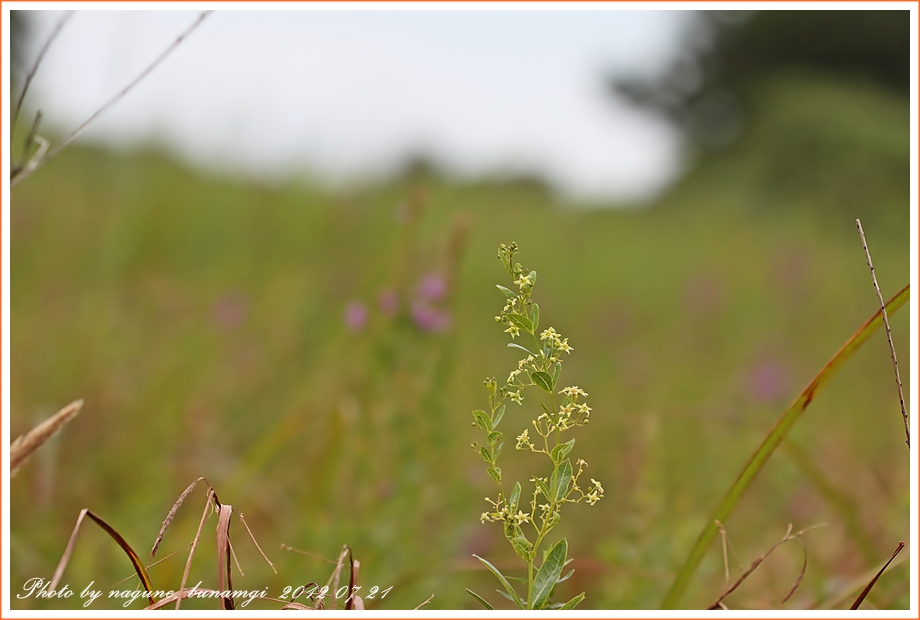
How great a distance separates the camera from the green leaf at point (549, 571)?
48cm

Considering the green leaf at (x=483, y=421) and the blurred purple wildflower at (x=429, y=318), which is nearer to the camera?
the green leaf at (x=483, y=421)

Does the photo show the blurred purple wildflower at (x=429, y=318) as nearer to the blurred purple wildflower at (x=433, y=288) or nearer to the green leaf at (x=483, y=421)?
the blurred purple wildflower at (x=433, y=288)

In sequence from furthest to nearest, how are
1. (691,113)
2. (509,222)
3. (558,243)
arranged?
(691,113) → (558,243) → (509,222)

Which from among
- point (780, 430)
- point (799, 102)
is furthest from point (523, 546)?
point (799, 102)

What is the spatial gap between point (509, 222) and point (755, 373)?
1.51 meters

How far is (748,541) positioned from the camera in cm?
167

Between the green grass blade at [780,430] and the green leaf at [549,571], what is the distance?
0.20 meters

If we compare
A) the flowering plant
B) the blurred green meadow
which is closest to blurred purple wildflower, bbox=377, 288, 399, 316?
the blurred green meadow

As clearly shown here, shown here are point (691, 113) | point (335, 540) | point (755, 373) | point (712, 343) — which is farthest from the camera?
point (691, 113)

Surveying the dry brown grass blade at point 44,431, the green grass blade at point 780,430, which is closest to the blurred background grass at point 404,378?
the green grass blade at point 780,430

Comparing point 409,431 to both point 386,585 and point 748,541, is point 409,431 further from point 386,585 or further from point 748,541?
point 748,541

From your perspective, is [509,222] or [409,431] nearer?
[409,431]

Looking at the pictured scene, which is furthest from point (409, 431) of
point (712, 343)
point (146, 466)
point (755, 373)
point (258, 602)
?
point (712, 343)

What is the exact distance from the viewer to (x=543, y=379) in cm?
44
